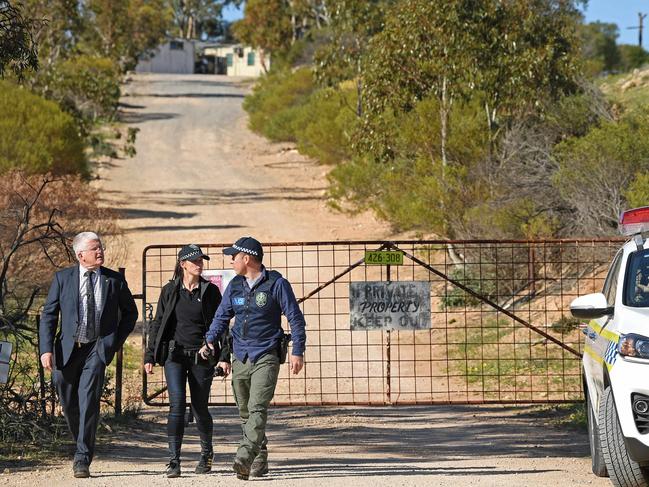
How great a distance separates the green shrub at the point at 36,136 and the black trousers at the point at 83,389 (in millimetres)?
20715

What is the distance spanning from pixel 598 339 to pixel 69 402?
139 inches

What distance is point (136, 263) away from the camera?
24469mm

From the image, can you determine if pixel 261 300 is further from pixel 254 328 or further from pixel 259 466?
pixel 259 466

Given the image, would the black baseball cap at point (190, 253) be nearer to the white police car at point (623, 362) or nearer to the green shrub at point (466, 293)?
the white police car at point (623, 362)

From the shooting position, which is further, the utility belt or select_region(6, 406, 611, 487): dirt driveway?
the utility belt

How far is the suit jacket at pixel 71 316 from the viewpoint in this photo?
319 inches

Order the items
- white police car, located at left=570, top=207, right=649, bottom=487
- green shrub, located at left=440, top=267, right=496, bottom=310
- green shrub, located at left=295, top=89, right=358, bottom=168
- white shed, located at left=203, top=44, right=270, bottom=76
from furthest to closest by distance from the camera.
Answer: white shed, located at left=203, top=44, right=270, bottom=76, green shrub, located at left=295, top=89, right=358, bottom=168, green shrub, located at left=440, top=267, right=496, bottom=310, white police car, located at left=570, top=207, right=649, bottom=487

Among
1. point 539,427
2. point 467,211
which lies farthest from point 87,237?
point 467,211

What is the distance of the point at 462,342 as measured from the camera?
14.8m

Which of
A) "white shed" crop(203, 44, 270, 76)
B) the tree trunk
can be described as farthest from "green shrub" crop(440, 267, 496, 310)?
"white shed" crop(203, 44, 270, 76)

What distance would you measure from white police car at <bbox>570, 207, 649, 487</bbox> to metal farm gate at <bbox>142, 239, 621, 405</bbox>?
11.2 ft

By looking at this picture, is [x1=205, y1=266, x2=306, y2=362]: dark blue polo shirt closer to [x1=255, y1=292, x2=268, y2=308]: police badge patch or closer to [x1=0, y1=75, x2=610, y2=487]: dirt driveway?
[x1=255, y1=292, x2=268, y2=308]: police badge patch

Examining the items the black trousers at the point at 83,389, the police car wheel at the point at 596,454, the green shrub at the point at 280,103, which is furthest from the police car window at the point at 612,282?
the green shrub at the point at 280,103

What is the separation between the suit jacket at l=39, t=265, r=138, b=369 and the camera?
8094 millimetres
